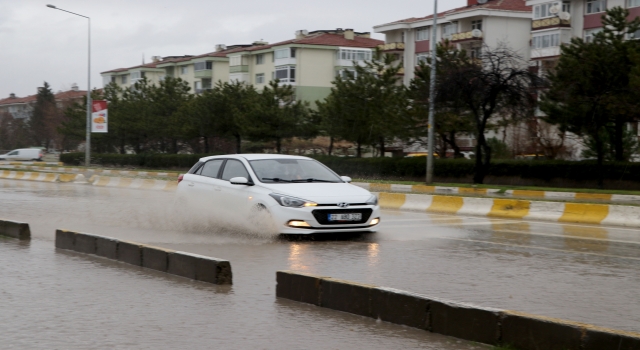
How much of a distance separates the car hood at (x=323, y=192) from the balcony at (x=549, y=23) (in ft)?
188

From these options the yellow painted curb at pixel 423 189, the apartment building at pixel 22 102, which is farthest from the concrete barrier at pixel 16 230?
the apartment building at pixel 22 102

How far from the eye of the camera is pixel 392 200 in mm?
22250

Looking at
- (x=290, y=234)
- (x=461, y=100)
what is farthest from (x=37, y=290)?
(x=461, y=100)

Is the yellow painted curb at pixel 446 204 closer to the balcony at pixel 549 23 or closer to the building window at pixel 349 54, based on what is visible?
the balcony at pixel 549 23

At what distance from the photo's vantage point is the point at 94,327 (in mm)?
6359

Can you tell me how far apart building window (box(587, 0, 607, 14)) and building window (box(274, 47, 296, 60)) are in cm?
3538

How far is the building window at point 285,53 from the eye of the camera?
91.5m

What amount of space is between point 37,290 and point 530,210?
42.2 ft

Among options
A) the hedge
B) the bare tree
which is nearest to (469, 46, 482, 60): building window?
the bare tree

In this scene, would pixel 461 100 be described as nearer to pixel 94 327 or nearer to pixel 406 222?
pixel 406 222

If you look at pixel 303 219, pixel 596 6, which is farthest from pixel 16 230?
pixel 596 6

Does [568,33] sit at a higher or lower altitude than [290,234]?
higher

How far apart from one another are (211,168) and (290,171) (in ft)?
5.40

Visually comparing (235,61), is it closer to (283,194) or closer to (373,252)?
(283,194)
